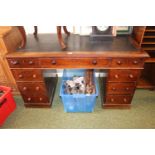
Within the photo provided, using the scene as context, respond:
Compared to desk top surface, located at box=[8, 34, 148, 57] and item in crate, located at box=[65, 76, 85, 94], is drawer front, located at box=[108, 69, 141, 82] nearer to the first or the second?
desk top surface, located at box=[8, 34, 148, 57]

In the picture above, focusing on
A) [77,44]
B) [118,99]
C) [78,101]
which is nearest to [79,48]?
[77,44]

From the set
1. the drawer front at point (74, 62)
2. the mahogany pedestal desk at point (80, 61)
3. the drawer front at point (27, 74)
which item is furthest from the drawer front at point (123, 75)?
the drawer front at point (27, 74)

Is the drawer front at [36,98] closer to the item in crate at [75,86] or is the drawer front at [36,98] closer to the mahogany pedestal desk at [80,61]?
the mahogany pedestal desk at [80,61]

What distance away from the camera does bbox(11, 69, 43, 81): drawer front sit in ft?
4.50

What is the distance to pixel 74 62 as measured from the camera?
1295 mm

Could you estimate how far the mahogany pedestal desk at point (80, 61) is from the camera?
126 cm

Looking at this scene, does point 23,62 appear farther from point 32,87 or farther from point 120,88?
point 120,88

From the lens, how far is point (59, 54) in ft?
4.14

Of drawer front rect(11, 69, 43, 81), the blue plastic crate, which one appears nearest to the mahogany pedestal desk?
drawer front rect(11, 69, 43, 81)

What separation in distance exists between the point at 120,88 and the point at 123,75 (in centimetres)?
17

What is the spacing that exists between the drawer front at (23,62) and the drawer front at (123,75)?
2.43ft

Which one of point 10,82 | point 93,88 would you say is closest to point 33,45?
point 10,82
